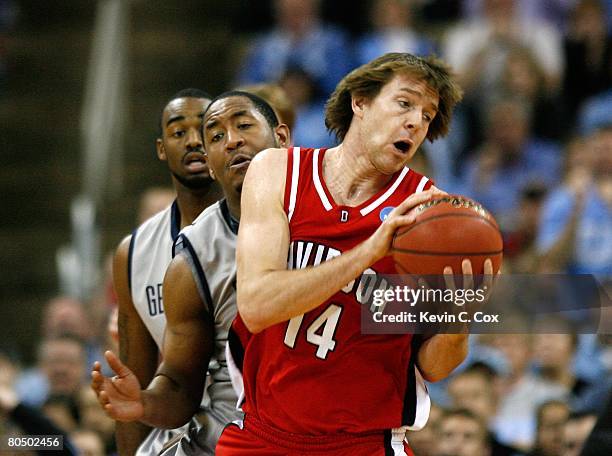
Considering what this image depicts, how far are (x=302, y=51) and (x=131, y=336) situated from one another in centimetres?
567

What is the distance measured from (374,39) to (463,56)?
0.83 meters

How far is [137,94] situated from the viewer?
36.3 ft

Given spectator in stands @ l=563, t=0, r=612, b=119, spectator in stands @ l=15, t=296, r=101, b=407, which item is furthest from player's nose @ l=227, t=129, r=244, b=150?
spectator in stands @ l=563, t=0, r=612, b=119

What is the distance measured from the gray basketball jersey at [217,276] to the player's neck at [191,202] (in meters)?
0.38

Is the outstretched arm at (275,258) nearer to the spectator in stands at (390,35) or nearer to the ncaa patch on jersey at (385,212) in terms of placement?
the ncaa patch on jersey at (385,212)

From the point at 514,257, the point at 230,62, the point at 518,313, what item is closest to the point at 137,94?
the point at 230,62

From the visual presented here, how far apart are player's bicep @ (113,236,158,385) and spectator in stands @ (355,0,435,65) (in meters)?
5.34

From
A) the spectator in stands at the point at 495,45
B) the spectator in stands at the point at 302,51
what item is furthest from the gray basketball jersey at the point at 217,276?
the spectator in stands at the point at 302,51

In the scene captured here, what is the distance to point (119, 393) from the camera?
400 cm

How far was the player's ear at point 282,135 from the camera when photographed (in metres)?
4.36

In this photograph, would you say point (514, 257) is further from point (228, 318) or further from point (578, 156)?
point (228, 318)

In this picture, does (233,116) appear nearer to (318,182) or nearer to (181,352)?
(318,182)

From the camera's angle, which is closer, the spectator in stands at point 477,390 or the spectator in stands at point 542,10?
the spectator in stands at point 477,390

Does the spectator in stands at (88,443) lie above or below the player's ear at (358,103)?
below
